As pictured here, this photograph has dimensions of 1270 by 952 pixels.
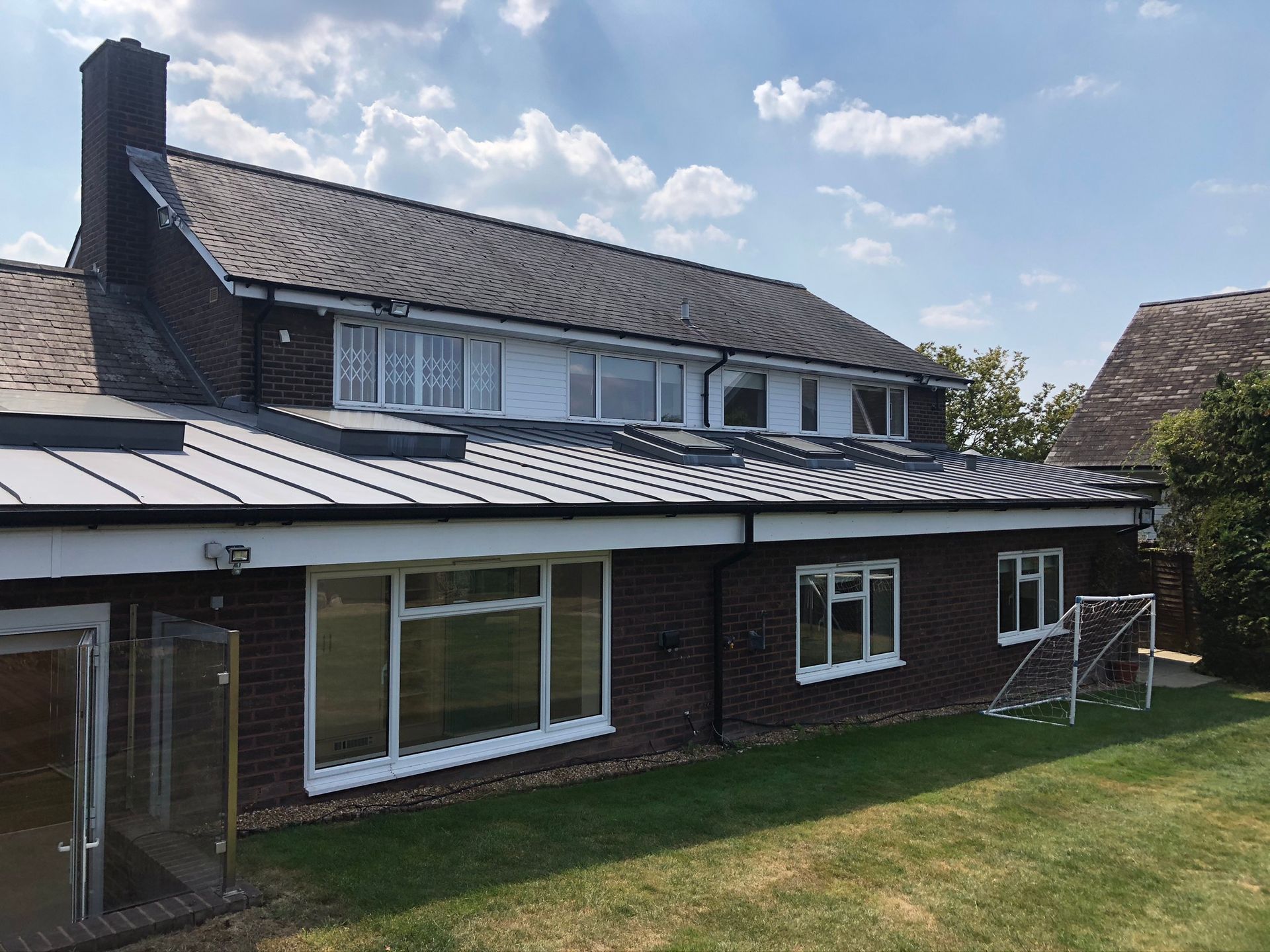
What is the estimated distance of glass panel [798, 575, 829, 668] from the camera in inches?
447

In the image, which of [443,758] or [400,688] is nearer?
[400,688]


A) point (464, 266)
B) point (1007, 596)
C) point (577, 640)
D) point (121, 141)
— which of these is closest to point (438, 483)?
point (577, 640)

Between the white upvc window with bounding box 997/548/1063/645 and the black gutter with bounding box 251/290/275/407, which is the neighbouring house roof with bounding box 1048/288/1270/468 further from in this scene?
the black gutter with bounding box 251/290/275/407

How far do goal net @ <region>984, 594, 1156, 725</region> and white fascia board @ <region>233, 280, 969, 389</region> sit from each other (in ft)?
21.3

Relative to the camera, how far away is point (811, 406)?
18562mm

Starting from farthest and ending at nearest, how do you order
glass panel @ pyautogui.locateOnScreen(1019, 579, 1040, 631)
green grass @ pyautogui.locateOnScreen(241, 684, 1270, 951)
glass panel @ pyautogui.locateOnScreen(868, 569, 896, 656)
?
glass panel @ pyautogui.locateOnScreen(1019, 579, 1040, 631) < glass panel @ pyautogui.locateOnScreen(868, 569, 896, 656) < green grass @ pyautogui.locateOnScreen(241, 684, 1270, 951)

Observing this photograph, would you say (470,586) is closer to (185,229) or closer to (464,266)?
(185,229)

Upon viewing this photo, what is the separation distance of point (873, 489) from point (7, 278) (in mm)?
12226


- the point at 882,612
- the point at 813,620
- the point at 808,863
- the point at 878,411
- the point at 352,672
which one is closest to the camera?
the point at 808,863

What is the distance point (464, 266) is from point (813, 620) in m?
8.12

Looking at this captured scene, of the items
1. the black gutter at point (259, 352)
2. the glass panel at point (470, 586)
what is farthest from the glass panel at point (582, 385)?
the glass panel at point (470, 586)

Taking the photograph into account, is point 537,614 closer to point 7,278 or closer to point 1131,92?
point 7,278

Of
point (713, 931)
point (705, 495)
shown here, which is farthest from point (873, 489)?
point (713, 931)

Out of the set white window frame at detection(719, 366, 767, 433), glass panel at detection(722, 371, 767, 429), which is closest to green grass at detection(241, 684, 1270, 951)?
white window frame at detection(719, 366, 767, 433)
